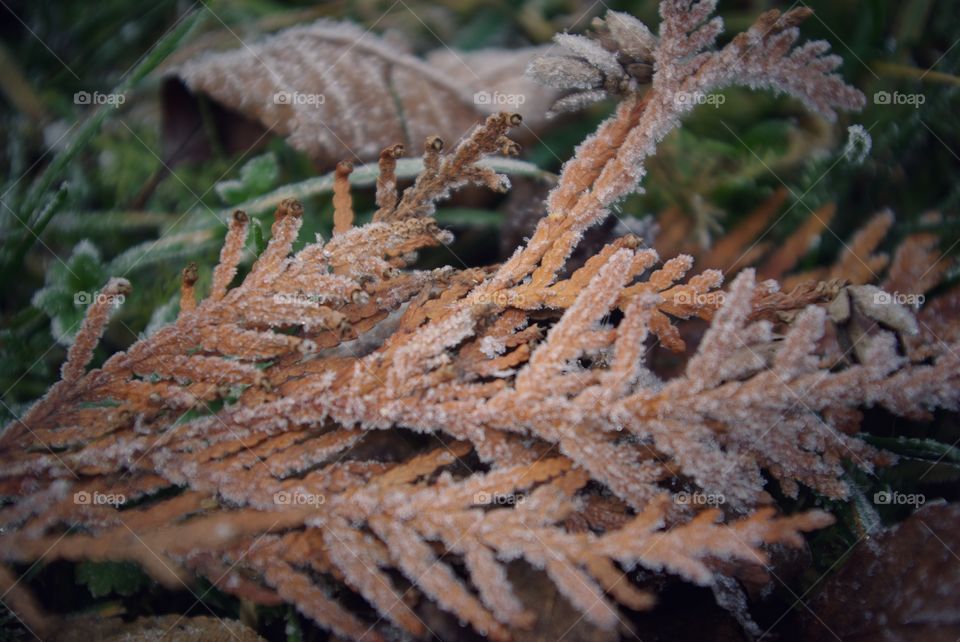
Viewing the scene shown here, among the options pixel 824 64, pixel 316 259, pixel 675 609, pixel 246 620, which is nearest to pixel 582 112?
pixel 824 64

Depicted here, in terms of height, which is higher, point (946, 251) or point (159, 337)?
point (159, 337)

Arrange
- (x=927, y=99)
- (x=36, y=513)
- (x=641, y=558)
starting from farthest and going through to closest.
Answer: (x=927, y=99) < (x=36, y=513) < (x=641, y=558)

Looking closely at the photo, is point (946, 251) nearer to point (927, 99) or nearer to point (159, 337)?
point (927, 99)

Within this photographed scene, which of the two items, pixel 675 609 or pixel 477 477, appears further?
pixel 675 609

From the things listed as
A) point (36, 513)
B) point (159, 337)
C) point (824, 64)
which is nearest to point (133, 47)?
point (159, 337)

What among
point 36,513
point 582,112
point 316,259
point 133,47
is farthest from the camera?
point 133,47

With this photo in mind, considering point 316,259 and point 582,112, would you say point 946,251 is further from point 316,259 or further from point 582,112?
point 316,259

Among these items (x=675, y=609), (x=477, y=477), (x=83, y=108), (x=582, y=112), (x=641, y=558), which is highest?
(x=83, y=108)
